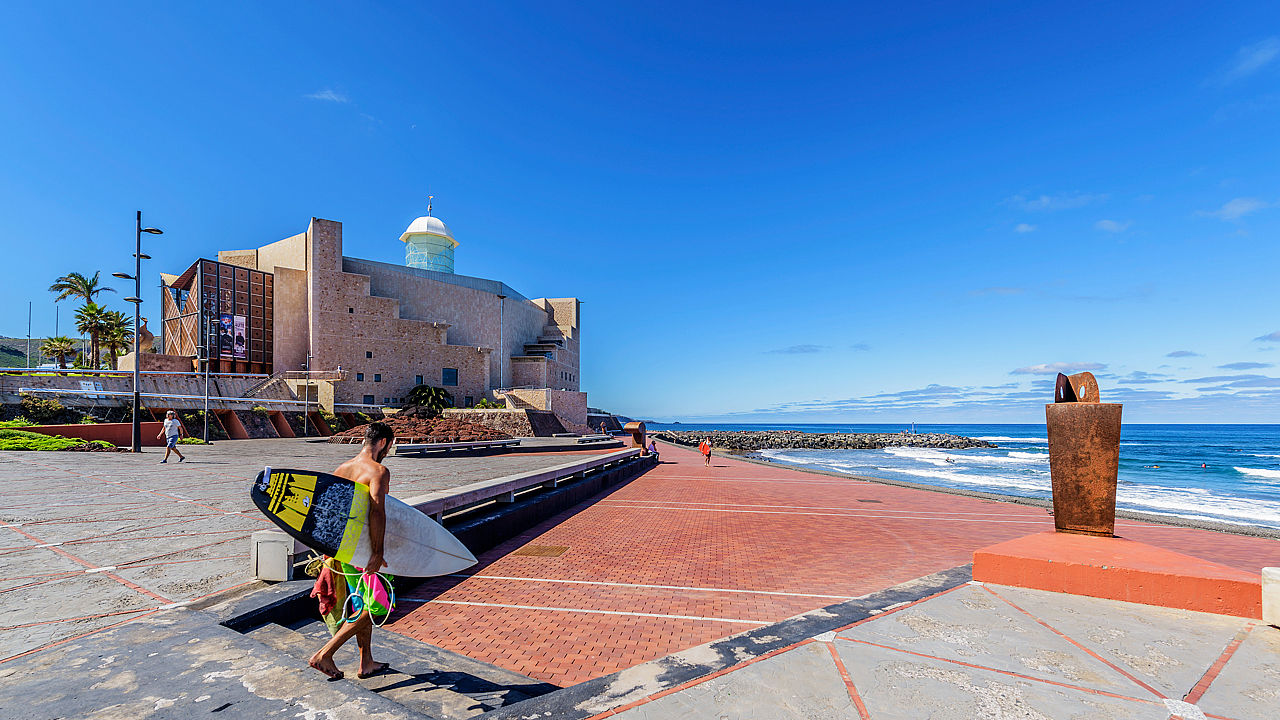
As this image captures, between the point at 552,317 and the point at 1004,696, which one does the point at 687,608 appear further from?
the point at 552,317

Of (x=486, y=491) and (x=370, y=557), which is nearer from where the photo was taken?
(x=370, y=557)

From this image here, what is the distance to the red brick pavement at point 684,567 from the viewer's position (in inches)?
Answer: 204

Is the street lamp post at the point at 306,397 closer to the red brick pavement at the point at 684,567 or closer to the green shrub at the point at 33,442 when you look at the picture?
the green shrub at the point at 33,442

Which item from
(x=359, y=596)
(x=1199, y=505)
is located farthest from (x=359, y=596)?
(x=1199, y=505)

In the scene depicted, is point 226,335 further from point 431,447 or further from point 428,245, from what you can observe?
point 431,447

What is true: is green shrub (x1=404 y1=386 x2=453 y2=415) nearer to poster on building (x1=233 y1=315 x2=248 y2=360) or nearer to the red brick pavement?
poster on building (x1=233 y1=315 x2=248 y2=360)

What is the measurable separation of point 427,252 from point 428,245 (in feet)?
2.58

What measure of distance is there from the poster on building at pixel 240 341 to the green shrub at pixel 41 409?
1992cm

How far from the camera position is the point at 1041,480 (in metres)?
31.3

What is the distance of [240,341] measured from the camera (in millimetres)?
43969

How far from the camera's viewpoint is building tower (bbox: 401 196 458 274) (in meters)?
62.5

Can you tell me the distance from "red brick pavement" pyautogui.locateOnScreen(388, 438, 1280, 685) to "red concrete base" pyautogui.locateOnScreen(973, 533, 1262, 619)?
1.91 meters

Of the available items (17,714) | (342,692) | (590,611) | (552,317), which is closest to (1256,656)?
(590,611)

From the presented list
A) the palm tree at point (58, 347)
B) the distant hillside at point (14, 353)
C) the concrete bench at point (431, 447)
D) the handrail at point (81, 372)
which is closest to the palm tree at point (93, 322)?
the palm tree at point (58, 347)
